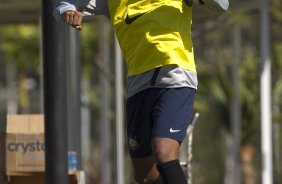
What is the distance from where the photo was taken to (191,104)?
4.68m

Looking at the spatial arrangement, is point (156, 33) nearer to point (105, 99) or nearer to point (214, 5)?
point (214, 5)

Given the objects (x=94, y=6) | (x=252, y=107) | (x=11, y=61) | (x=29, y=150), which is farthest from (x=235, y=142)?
(x=94, y=6)

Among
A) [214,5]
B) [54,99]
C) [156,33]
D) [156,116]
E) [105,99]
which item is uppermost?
[214,5]

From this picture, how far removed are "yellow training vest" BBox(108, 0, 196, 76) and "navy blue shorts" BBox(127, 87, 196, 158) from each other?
0.13 metres

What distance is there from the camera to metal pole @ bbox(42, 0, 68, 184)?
17.8ft

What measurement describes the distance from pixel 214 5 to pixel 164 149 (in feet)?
2.24

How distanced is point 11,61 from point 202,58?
412cm

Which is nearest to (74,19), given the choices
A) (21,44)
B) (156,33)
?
(156,33)

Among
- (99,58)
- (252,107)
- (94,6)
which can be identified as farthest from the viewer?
(99,58)

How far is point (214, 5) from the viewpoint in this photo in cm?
452

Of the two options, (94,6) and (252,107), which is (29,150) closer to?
(94,6)

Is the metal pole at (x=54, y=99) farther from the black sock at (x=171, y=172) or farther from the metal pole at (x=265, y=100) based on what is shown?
the metal pole at (x=265, y=100)

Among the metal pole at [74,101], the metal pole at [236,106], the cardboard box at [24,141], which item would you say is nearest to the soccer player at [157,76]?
the cardboard box at [24,141]

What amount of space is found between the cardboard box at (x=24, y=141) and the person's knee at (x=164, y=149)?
8.15 feet
